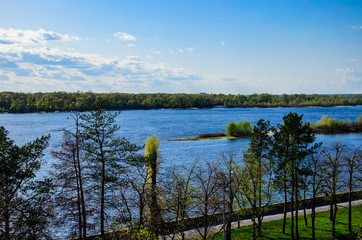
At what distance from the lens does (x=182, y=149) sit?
5903 centimetres

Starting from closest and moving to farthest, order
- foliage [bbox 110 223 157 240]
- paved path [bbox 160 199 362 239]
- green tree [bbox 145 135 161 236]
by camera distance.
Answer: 1. foliage [bbox 110 223 157 240]
2. green tree [bbox 145 135 161 236]
3. paved path [bbox 160 199 362 239]

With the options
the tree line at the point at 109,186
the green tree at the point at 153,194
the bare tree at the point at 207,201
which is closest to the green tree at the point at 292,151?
the tree line at the point at 109,186

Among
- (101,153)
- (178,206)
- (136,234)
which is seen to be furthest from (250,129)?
(136,234)

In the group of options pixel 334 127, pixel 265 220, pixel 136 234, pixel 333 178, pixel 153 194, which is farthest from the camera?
pixel 334 127

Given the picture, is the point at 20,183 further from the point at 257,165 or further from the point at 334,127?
the point at 334,127

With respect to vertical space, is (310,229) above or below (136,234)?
below

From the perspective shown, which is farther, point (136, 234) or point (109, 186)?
point (109, 186)

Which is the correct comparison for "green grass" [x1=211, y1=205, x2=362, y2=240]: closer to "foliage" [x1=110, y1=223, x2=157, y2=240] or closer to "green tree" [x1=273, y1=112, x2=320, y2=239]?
"green tree" [x1=273, y1=112, x2=320, y2=239]

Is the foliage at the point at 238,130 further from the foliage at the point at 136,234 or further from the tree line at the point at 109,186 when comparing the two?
the foliage at the point at 136,234

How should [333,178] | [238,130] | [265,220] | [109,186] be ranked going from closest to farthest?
[109,186] → [333,178] → [265,220] → [238,130]

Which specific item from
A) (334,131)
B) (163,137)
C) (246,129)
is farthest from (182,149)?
(334,131)

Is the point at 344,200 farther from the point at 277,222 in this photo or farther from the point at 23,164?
the point at 23,164

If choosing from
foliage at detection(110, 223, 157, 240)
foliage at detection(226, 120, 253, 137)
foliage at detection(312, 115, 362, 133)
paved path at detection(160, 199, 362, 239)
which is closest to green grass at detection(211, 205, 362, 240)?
paved path at detection(160, 199, 362, 239)

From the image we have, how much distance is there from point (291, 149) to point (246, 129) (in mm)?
58780
